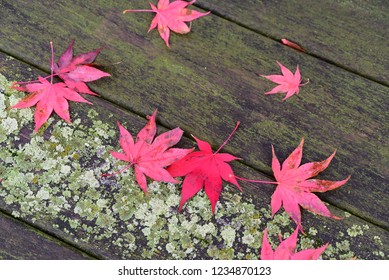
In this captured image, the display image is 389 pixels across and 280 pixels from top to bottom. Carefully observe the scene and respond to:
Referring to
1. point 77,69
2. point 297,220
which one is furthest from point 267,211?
point 77,69

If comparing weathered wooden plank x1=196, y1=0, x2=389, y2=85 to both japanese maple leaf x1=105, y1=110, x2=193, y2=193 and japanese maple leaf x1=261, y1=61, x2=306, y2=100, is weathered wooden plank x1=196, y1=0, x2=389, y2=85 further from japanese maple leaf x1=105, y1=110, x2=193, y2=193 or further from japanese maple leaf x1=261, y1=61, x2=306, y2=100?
japanese maple leaf x1=105, y1=110, x2=193, y2=193

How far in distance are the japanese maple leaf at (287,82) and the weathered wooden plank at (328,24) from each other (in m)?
0.10

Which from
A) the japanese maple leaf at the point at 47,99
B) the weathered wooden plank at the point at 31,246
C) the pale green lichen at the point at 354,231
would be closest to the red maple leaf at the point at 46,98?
the japanese maple leaf at the point at 47,99

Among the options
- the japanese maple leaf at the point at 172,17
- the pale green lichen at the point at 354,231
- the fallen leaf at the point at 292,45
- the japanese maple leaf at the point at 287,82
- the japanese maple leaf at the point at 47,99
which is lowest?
the pale green lichen at the point at 354,231

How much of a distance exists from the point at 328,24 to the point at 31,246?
98cm

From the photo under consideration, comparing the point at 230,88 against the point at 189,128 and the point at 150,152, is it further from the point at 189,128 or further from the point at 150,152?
the point at 150,152

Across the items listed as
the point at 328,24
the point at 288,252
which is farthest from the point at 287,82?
the point at 288,252

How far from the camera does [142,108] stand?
1232 millimetres

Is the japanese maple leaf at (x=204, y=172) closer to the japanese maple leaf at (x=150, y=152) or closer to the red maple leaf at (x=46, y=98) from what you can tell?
the japanese maple leaf at (x=150, y=152)

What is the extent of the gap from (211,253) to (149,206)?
0.60 ft

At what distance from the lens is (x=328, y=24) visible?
4.42ft

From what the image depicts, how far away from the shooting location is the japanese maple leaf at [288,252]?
111 cm
